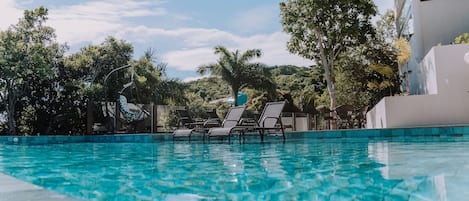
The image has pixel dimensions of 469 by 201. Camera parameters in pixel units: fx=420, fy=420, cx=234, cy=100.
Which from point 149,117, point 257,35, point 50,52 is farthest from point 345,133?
point 257,35

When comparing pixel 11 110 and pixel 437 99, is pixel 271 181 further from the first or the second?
pixel 11 110

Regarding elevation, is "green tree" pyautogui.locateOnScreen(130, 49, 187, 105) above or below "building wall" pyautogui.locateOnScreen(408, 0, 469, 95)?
below

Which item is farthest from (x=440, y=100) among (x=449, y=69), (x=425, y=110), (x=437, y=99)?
(x=449, y=69)

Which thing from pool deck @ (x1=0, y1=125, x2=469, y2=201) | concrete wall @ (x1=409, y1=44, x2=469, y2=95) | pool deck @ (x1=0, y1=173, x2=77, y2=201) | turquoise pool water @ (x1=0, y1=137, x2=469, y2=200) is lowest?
turquoise pool water @ (x1=0, y1=137, x2=469, y2=200)

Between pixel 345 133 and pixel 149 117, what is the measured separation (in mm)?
6654

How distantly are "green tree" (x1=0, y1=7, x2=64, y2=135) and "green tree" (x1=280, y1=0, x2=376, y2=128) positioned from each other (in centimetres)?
932

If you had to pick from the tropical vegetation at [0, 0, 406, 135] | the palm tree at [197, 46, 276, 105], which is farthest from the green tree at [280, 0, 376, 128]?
the palm tree at [197, 46, 276, 105]

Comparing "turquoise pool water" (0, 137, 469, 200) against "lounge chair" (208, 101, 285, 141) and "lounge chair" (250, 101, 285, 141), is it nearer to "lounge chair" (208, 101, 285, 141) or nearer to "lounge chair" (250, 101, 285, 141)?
"lounge chair" (208, 101, 285, 141)

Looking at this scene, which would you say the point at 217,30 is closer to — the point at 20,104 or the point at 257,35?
the point at 257,35

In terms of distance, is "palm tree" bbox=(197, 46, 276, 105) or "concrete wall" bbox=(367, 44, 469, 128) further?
"palm tree" bbox=(197, 46, 276, 105)

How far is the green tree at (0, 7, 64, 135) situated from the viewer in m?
14.9

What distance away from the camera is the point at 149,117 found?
14.1 meters

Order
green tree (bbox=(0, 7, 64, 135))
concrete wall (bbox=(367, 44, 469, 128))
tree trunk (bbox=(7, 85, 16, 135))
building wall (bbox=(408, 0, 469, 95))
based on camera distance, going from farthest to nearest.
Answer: tree trunk (bbox=(7, 85, 16, 135)), green tree (bbox=(0, 7, 64, 135)), building wall (bbox=(408, 0, 469, 95)), concrete wall (bbox=(367, 44, 469, 128))

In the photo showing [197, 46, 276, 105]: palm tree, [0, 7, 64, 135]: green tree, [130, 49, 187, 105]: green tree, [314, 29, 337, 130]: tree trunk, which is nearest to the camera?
[0, 7, 64, 135]: green tree
